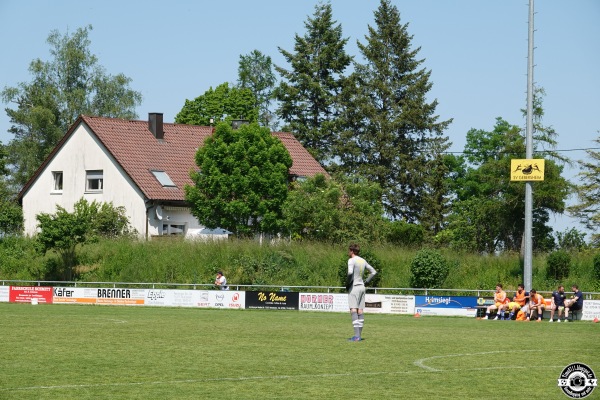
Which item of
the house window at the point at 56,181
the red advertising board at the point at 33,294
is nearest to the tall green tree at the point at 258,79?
the house window at the point at 56,181

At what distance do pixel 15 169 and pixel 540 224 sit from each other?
45.1m

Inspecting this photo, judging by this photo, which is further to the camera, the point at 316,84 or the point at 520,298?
the point at 316,84

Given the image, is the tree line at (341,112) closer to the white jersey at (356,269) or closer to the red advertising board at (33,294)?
the red advertising board at (33,294)

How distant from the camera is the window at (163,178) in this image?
206 ft

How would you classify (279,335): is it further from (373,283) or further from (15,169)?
(15,169)

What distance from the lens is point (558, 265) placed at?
44312mm

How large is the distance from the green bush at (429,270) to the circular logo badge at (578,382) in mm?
29902

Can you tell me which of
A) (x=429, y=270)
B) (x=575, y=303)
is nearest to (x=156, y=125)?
(x=429, y=270)

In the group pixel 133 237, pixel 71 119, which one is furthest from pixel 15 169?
pixel 133 237

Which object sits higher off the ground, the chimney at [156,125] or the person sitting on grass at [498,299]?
the chimney at [156,125]

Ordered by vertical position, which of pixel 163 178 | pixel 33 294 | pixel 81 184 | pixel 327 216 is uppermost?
pixel 163 178

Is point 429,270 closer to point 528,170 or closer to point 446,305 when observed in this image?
point 446,305

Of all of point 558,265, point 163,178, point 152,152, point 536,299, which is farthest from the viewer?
point 152,152

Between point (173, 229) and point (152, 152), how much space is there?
557cm
